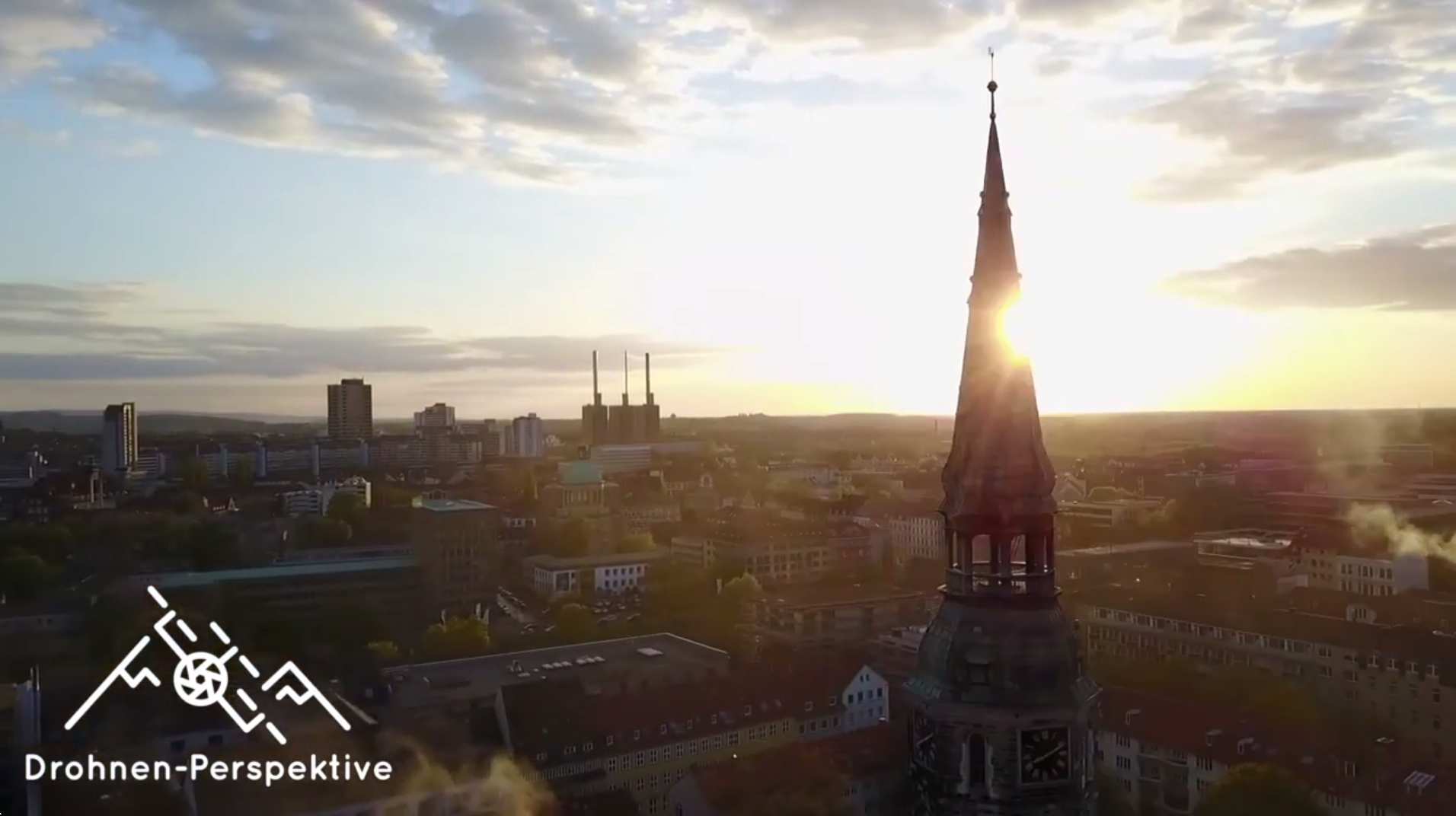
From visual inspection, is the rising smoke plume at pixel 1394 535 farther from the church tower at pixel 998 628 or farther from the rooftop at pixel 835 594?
the church tower at pixel 998 628

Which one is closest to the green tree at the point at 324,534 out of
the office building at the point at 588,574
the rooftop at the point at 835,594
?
the office building at the point at 588,574

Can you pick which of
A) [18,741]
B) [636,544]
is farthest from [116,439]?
[18,741]

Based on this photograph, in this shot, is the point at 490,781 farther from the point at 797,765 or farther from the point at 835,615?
the point at 835,615

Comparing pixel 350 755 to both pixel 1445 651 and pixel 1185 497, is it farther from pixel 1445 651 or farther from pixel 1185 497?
pixel 1185 497

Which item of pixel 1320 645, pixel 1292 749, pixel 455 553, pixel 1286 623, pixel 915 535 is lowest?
pixel 1292 749

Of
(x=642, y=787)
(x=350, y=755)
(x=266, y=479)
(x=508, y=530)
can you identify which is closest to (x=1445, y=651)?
(x=642, y=787)

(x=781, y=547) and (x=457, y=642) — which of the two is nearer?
(x=457, y=642)
